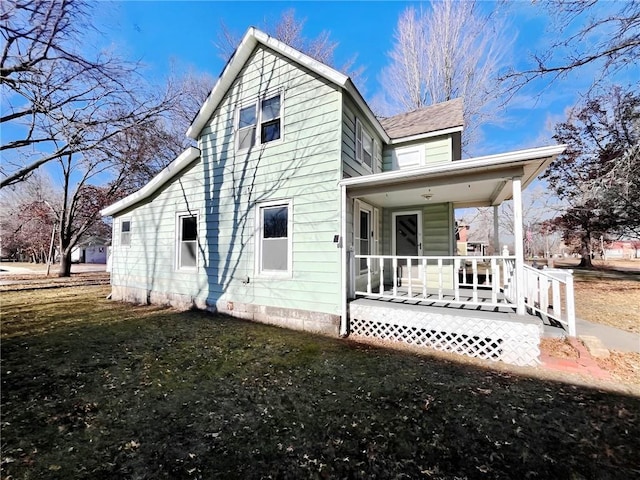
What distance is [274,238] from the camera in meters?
7.12

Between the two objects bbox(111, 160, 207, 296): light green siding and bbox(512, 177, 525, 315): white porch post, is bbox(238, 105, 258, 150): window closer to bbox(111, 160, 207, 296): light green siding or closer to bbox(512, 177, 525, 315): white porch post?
bbox(111, 160, 207, 296): light green siding

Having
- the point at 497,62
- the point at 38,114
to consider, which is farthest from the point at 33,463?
the point at 497,62

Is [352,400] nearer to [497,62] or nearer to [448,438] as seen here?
[448,438]

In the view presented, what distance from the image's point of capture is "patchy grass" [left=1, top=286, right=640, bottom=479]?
7.79 feet

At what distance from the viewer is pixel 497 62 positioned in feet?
54.3

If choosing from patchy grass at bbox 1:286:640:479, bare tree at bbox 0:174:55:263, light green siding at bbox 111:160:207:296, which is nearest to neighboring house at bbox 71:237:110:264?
bare tree at bbox 0:174:55:263

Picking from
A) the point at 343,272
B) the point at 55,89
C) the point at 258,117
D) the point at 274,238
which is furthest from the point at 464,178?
the point at 55,89

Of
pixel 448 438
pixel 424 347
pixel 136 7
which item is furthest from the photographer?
pixel 136 7

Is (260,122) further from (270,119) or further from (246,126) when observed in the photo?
(246,126)

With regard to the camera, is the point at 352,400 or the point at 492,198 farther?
the point at 492,198

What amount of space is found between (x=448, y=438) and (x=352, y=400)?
110cm

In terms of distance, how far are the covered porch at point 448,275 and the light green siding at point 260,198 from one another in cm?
65

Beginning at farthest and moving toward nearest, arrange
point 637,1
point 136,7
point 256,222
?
point 256,222
point 136,7
point 637,1

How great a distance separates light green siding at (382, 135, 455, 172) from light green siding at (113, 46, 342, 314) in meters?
3.65
